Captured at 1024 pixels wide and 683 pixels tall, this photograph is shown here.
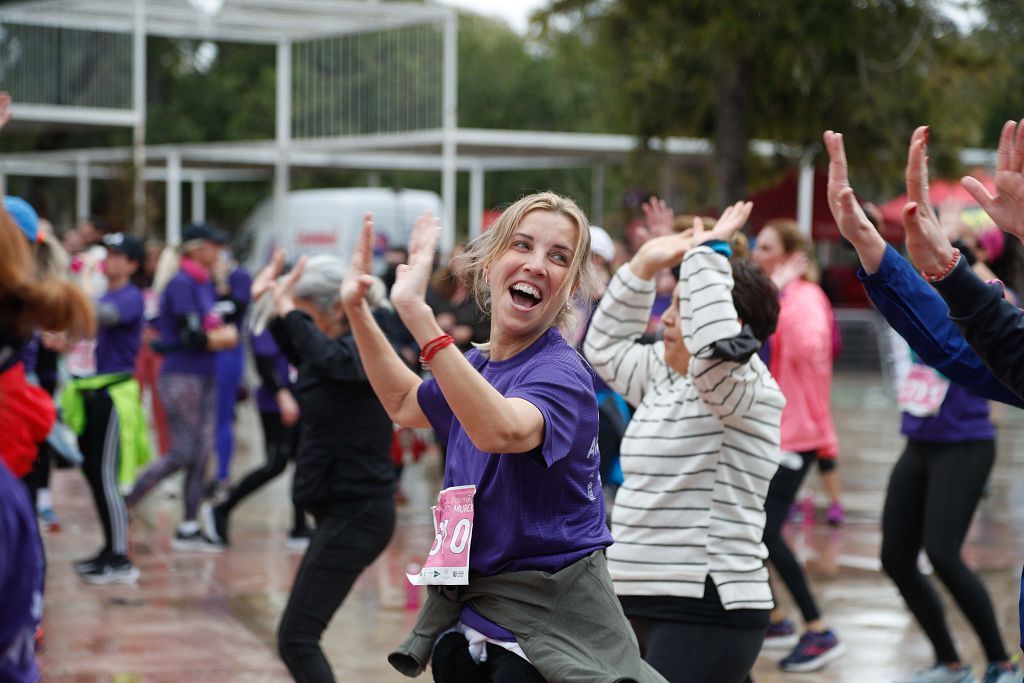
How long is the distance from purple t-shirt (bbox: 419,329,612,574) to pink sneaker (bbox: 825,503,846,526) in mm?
6649

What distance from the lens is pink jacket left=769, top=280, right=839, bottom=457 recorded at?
276 inches

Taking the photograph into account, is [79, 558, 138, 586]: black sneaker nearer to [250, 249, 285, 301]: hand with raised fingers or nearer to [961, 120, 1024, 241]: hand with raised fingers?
[250, 249, 285, 301]: hand with raised fingers

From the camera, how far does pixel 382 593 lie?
7281 millimetres

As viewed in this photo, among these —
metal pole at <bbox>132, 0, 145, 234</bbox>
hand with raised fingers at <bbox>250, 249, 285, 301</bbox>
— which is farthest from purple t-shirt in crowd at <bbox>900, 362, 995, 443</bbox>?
metal pole at <bbox>132, 0, 145, 234</bbox>

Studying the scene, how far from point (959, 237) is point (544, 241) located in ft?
11.9

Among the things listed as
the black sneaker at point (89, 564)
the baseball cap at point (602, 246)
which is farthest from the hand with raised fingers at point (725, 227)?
the black sneaker at point (89, 564)

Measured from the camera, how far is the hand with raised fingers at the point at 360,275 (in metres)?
3.29

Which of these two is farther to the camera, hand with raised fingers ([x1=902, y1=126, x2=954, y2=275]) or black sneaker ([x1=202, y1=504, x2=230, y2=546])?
black sneaker ([x1=202, y1=504, x2=230, y2=546])

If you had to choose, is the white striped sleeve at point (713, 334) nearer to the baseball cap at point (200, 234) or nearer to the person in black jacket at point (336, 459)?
the person in black jacket at point (336, 459)

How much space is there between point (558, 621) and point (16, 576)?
1212 mm

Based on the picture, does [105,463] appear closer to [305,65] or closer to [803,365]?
[803,365]

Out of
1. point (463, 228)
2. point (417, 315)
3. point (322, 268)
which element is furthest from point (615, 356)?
point (463, 228)

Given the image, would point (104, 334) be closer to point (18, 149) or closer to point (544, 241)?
point (544, 241)

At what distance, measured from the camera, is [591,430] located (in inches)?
119
